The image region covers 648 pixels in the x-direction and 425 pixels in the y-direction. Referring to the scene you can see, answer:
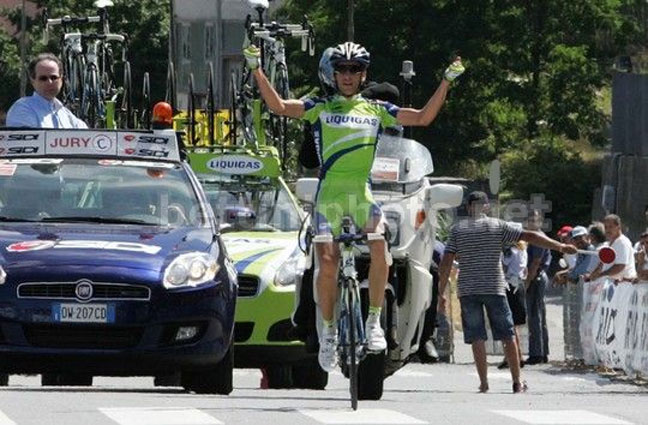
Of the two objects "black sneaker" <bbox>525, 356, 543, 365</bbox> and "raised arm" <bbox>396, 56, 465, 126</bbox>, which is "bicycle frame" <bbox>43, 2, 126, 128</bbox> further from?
"raised arm" <bbox>396, 56, 465, 126</bbox>

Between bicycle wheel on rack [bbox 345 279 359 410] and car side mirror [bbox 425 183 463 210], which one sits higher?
car side mirror [bbox 425 183 463 210]

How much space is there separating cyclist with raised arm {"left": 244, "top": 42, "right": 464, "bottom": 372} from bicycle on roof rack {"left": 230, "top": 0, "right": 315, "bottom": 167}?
10806mm

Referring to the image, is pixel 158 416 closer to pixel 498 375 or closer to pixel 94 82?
pixel 498 375

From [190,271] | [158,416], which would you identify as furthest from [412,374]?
[158,416]

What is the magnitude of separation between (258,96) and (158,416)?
573 inches

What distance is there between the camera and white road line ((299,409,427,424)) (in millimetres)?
13148

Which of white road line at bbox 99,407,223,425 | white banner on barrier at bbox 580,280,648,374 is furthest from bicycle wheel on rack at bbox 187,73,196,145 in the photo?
white road line at bbox 99,407,223,425

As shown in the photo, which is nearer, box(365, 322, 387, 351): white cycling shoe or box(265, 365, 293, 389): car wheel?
box(365, 322, 387, 351): white cycling shoe

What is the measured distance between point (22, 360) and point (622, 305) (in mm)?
9543

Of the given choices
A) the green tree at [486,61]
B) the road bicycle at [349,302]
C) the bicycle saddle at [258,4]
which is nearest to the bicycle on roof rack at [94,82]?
the bicycle saddle at [258,4]

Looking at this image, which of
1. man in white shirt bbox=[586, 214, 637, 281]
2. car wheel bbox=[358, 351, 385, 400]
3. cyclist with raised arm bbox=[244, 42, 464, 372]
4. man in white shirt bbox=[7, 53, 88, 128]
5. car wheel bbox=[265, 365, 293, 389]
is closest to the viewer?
cyclist with raised arm bbox=[244, 42, 464, 372]

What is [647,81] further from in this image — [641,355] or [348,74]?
[348,74]

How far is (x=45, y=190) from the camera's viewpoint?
16.5 metres

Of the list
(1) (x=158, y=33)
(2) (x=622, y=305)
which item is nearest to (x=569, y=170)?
(1) (x=158, y=33)
